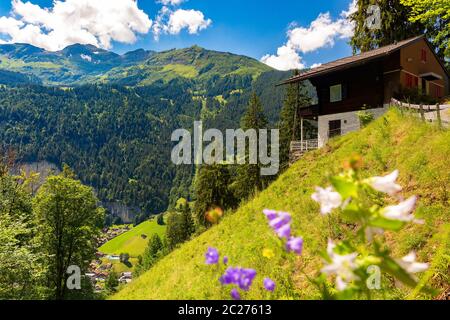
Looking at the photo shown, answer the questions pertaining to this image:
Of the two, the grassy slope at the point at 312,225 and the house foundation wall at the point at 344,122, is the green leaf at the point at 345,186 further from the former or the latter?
the house foundation wall at the point at 344,122

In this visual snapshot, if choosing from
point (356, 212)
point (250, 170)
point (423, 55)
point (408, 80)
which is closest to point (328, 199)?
point (356, 212)

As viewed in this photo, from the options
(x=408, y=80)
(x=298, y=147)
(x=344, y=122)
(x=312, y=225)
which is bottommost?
(x=312, y=225)

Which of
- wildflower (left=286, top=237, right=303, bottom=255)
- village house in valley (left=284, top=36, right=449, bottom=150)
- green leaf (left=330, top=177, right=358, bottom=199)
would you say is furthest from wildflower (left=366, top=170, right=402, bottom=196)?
village house in valley (left=284, top=36, right=449, bottom=150)

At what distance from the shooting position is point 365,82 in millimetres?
28000

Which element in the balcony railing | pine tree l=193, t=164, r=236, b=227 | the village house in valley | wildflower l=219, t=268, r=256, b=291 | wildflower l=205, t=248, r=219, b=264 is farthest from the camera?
pine tree l=193, t=164, r=236, b=227

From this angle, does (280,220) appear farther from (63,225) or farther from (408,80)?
(63,225)

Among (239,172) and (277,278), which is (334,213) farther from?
(239,172)

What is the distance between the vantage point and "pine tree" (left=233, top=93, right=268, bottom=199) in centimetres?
4930

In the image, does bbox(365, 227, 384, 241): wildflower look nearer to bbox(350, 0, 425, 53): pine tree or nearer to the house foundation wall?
the house foundation wall

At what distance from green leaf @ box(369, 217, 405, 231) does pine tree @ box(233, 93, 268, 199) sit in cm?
4417

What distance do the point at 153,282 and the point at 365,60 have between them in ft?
71.3

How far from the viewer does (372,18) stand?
124 ft

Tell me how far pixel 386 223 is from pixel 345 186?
25 centimetres
